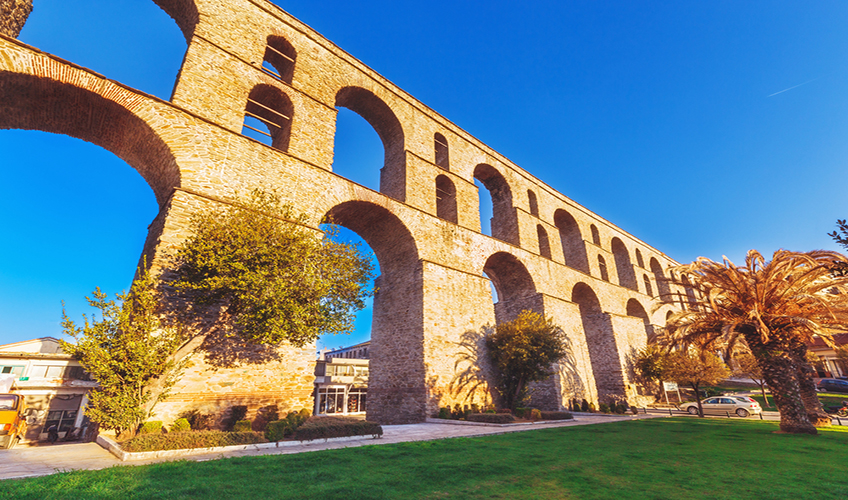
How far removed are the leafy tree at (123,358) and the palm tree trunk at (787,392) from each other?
60.5 feet

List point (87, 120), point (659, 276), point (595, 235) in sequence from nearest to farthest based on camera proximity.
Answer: point (87, 120)
point (595, 235)
point (659, 276)

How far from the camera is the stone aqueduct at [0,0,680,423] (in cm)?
1162

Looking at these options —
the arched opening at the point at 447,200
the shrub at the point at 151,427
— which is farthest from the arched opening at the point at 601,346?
the shrub at the point at 151,427

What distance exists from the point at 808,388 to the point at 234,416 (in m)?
21.0

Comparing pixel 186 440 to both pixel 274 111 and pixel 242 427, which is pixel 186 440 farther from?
pixel 274 111

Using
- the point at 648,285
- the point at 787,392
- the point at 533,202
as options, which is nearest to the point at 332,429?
the point at 787,392

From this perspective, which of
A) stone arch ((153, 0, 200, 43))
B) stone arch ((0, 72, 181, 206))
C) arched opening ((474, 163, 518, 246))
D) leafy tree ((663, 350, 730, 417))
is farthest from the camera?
arched opening ((474, 163, 518, 246))

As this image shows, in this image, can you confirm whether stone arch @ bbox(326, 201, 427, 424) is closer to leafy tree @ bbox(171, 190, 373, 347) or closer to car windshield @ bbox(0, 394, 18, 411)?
leafy tree @ bbox(171, 190, 373, 347)

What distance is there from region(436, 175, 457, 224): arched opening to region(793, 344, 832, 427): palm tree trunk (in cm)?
1590

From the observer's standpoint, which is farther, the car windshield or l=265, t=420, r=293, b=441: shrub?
the car windshield

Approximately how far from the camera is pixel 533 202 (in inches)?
1141

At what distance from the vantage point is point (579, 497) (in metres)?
4.68

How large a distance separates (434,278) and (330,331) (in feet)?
25.3

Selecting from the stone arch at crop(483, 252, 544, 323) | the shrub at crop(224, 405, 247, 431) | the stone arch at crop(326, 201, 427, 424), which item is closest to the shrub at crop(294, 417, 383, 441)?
the shrub at crop(224, 405, 247, 431)
